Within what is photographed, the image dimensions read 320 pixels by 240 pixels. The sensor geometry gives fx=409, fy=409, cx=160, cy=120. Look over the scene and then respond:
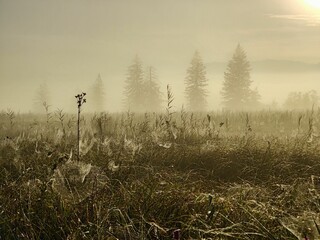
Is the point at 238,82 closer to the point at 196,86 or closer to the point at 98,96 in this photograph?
the point at 196,86

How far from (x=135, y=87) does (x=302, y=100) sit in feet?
75.0

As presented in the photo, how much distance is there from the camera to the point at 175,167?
5504 mm

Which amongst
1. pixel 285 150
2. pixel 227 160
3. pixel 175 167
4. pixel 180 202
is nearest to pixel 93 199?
pixel 180 202

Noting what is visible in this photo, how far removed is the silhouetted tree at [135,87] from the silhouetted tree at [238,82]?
11.9 metres

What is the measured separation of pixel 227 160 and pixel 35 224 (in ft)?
10.4

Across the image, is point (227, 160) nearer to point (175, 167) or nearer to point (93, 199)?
point (175, 167)

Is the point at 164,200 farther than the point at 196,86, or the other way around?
the point at 196,86

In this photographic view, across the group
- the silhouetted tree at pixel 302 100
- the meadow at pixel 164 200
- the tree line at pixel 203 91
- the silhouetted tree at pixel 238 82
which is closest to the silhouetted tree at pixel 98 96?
the tree line at pixel 203 91

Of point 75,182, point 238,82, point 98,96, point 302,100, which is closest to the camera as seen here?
point 75,182

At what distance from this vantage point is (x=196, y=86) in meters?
53.9

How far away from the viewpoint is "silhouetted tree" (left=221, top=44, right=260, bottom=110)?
52281mm

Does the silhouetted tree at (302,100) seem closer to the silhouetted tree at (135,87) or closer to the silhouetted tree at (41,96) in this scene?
the silhouetted tree at (135,87)

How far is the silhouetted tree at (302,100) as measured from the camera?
177ft

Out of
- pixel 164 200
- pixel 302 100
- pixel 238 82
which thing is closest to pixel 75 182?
pixel 164 200
